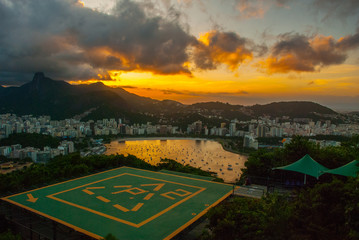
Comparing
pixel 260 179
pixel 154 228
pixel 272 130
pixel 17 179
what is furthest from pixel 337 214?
pixel 272 130

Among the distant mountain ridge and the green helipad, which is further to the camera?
the distant mountain ridge

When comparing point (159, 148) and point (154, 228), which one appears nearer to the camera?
point (154, 228)

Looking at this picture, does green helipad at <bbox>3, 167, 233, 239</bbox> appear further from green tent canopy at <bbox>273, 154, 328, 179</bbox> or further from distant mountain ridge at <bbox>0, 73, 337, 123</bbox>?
distant mountain ridge at <bbox>0, 73, 337, 123</bbox>

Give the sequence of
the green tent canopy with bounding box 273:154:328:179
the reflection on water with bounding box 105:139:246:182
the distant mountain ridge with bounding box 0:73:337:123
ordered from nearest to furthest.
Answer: the green tent canopy with bounding box 273:154:328:179, the reflection on water with bounding box 105:139:246:182, the distant mountain ridge with bounding box 0:73:337:123

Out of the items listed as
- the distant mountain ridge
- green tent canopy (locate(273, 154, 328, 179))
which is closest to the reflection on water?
green tent canopy (locate(273, 154, 328, 179))

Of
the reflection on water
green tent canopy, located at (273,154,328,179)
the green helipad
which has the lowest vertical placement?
the reflection on water

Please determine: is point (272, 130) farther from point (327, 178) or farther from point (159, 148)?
point (327, 178)

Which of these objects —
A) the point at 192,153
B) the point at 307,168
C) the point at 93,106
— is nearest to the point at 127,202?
the point at 307,168
